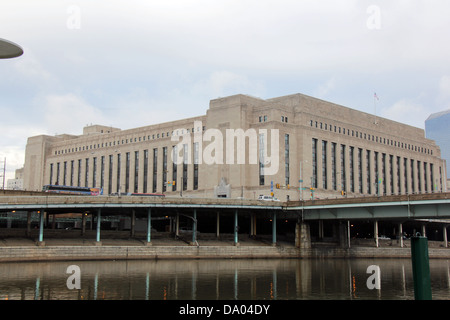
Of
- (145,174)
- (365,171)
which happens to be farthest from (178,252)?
(365,171)

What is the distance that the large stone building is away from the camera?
451ft

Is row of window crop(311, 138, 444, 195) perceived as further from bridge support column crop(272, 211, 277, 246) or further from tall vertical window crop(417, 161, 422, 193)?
bridge support column crop(272, 211, 277, 246)

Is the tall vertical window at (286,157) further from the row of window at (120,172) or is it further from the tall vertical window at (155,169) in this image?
the tall vertical window at (155,169)

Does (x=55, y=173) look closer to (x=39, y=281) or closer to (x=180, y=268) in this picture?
(x=180, y=268)

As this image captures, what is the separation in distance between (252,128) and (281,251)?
47492mm

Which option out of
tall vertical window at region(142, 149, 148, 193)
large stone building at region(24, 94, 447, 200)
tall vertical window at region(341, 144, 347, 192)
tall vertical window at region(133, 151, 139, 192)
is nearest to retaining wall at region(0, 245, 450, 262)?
large stone building at region(24, 94, 447, 200)

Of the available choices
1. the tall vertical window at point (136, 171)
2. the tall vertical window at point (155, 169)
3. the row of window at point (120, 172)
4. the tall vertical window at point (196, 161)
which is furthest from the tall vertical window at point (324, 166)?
the tall vertical window at point (136, 171)

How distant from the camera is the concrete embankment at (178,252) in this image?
7656 cm

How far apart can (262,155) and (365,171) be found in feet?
133

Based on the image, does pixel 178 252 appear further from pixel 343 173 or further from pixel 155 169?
pixel 155 169

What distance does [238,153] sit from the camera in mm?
138125

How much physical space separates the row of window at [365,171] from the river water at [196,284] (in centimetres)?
7834

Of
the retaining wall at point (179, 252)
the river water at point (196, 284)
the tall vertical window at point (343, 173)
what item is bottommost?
the river water at point (196, 284)

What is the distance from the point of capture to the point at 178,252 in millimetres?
88688
